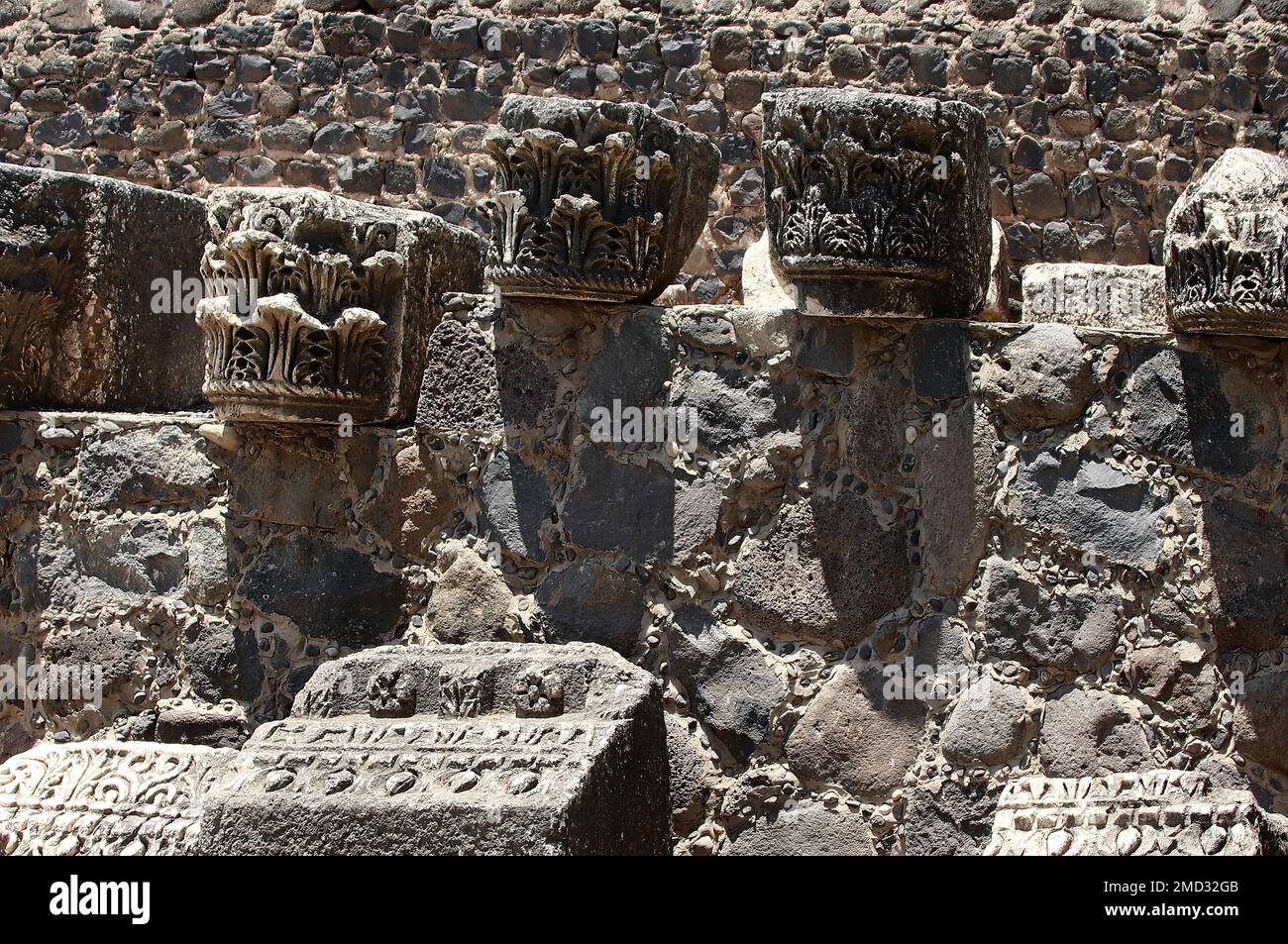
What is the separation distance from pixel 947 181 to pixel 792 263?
39 centimetres

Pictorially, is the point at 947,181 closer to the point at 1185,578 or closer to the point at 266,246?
the point at 1185,578

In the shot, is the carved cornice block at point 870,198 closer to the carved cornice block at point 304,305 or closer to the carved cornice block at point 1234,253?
the carved cornice block at point 1234,253

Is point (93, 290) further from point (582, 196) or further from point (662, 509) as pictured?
point (662, 509)

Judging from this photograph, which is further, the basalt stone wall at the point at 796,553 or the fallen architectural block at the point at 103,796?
the basalt stone wall at the point at 796,553

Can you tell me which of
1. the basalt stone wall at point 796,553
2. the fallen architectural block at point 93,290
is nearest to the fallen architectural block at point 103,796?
the basalt stone wall at point 796,553

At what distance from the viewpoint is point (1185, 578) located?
373cm

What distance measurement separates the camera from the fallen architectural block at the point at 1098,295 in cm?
485

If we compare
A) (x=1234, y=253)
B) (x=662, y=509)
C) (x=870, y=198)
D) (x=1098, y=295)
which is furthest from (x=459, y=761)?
(x=1098, y=295)

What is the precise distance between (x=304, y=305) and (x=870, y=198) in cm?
133

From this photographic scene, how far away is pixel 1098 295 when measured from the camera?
499 centimetres

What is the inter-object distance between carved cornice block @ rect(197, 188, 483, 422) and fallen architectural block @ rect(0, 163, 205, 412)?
0.49 metres

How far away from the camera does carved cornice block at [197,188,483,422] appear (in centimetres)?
392

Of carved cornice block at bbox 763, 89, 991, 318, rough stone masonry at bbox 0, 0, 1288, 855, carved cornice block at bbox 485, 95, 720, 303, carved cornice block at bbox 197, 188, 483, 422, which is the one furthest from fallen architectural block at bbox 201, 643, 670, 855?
carved cornice block at bbox 763, 89, 991, 318

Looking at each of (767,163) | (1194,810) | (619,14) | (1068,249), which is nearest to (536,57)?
(619,14)
